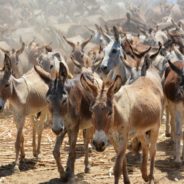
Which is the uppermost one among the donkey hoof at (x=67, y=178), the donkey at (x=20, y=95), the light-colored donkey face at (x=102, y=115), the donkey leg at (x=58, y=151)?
the donkey at (x=20, y=95)

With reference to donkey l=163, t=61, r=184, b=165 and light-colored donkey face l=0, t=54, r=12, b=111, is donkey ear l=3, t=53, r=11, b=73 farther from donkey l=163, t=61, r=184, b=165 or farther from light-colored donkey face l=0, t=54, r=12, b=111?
donkey l=163, t=61, r=184, b=165

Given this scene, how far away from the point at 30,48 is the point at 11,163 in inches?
430

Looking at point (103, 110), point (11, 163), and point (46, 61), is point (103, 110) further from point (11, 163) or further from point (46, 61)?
point (46, 61)

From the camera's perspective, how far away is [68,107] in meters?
7.51

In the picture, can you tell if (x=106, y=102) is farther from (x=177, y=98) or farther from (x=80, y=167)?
(x=80, y=167)

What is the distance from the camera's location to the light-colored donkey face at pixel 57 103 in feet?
23.6

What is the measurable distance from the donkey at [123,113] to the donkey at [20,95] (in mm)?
2037

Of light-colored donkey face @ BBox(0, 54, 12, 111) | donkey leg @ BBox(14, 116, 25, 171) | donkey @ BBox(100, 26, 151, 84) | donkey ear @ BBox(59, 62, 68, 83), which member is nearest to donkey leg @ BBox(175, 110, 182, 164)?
donkey @ BBox(100, 26, 151, 84)

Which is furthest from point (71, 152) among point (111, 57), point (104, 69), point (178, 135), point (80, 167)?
point (111, 57)

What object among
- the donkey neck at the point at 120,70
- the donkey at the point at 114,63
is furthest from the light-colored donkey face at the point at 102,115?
the donkey neck at the point at 120,70

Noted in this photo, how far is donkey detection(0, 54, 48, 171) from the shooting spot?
8.66 meters

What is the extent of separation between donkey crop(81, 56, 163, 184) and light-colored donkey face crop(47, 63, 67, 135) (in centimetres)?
43

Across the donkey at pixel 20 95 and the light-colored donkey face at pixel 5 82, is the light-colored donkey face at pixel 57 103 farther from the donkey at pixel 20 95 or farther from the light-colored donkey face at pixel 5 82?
the light-colored donkey face at pixel 5 82

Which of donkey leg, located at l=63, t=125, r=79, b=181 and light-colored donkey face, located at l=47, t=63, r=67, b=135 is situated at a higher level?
light-colored donkey face, located at l=47, t=63, r=67, b=135
